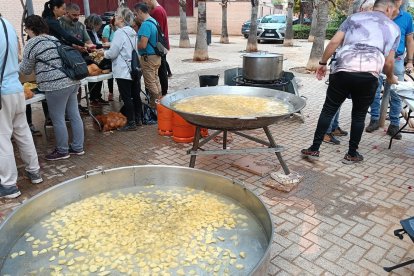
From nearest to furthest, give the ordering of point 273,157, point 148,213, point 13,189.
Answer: point 148,213 < point 13,189 < point 273,157

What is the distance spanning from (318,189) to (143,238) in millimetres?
2344

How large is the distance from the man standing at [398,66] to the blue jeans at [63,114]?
4.47m

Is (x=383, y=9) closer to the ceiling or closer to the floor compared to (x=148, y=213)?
closer to the ceiling

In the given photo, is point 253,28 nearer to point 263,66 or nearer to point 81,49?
point 263,66

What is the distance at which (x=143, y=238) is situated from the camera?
2.25m

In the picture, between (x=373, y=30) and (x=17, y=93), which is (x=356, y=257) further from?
(x=17, y=93)

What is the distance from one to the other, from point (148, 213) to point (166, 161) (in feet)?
6.99

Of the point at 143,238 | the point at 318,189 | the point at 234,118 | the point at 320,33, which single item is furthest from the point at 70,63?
the point at 320,33

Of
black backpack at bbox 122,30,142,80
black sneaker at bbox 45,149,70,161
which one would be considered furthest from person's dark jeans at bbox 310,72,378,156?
black sneaker at bbox 45,149,70,161

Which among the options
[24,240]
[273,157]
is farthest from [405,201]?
[24,240]

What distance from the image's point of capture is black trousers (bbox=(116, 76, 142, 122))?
5527 millimetres

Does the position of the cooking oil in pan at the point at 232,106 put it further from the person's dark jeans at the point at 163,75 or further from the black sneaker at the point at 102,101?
the black sneaker at the point at 102,101

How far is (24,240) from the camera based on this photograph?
7.26 feet

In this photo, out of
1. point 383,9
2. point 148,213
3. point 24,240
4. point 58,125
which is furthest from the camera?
point 58,125
